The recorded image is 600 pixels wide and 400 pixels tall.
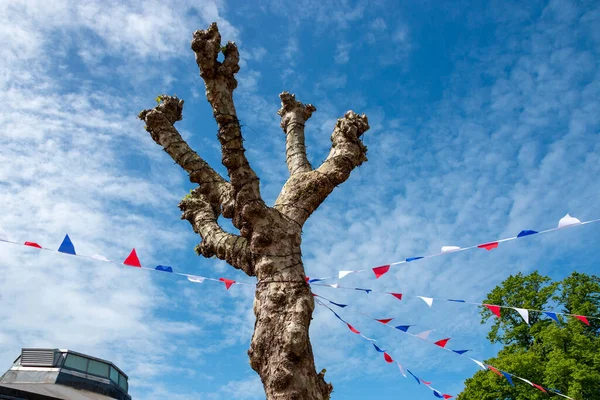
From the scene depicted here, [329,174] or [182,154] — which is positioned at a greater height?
[182,154]

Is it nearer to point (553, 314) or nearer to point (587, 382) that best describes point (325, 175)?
point (553, 314)

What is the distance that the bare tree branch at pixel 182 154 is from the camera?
5.71m

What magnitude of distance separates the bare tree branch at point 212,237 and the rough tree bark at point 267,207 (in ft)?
0.04

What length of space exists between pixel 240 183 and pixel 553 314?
5.09m

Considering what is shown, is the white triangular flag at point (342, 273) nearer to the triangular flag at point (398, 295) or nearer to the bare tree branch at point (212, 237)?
the triangular flag at point (398, 295)

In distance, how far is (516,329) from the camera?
1812cm

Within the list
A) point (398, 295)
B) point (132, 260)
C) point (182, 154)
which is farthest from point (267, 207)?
point (398, 295)

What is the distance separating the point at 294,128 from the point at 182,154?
5.09 ft

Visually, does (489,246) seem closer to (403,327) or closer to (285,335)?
(403,327)

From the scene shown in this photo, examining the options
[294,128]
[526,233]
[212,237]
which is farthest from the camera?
[294,128]

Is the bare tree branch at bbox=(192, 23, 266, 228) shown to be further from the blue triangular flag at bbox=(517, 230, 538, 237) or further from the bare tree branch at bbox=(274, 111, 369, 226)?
the blue triangular flag at bbox=(517, 230, 538, 237)

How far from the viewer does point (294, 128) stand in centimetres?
656

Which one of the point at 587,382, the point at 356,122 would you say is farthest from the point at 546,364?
the point at 356,122

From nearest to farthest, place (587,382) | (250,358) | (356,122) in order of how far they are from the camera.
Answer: (250,358) < (356,122) < (587,382)
